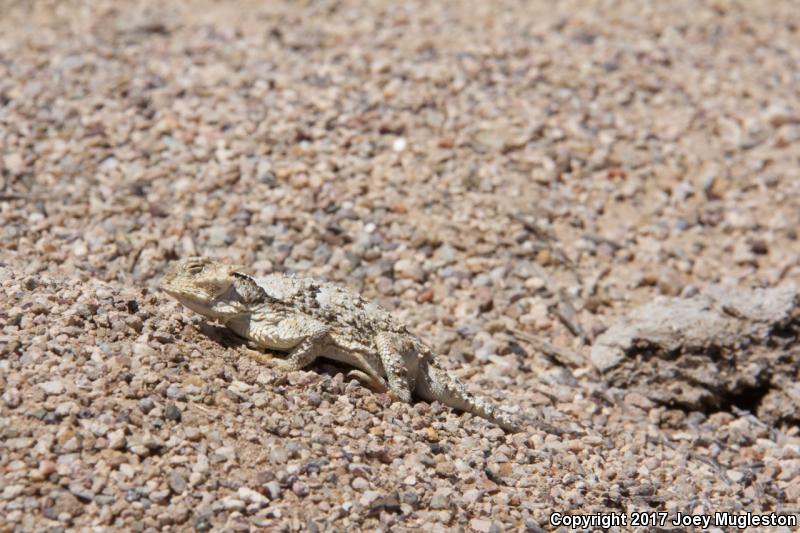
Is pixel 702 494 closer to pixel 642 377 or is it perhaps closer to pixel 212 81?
pixel 642 377

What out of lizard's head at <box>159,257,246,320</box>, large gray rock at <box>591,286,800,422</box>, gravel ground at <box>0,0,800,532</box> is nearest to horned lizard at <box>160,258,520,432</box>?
lizard's head at <box>159,257,246,320</box>

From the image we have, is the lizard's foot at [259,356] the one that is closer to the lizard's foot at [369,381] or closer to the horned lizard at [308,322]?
the horned lizard at [308,322]

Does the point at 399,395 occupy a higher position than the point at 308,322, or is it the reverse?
the point at 308,322

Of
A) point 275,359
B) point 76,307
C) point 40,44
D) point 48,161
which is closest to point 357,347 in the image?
point 275,359

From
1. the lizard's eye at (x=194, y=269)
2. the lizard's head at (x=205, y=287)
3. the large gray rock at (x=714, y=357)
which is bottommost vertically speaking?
the large gray rock at (x=714, y=357)

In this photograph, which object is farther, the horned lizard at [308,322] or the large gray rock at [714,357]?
the large gray rock at [714,357]

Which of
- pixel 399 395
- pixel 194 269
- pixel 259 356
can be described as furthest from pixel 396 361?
pixel 194 269

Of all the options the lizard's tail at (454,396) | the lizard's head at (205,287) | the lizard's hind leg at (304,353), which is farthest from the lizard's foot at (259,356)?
the lizard's tail at (454,396)

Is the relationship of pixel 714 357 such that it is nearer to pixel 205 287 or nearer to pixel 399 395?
pixel 399 395
